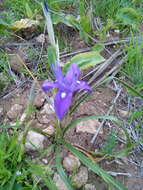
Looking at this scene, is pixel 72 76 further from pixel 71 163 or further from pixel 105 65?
pixel 105 65

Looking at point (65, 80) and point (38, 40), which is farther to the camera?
point (38, 40)

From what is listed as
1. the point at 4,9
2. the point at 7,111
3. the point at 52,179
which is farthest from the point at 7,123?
the point at 4,9

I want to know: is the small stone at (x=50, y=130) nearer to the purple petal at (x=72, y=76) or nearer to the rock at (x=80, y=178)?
the rock at (x=80, y=178)

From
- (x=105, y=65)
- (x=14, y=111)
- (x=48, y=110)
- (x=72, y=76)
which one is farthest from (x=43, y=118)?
(x=105, y=65)

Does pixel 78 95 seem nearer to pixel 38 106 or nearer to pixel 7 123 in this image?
pixel 38 106

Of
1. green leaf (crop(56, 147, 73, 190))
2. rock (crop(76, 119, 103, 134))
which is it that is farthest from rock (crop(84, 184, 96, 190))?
rock (crop(76, 119, 103, 134))

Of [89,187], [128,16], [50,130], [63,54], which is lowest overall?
[89,187]
